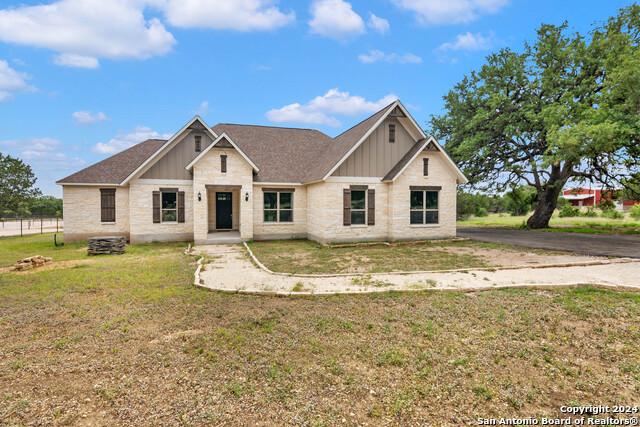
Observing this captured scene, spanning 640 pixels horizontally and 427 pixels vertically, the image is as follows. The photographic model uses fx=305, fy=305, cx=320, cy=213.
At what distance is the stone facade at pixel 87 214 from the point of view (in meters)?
16.6

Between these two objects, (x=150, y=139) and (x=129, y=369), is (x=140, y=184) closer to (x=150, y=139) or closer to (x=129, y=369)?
(x=150, y=139)

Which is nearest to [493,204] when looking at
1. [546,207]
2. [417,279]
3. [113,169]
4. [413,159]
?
[546,207]

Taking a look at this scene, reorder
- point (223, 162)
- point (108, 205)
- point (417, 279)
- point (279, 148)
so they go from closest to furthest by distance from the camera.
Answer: point (417, 279) → point (223, 162) → point (108, 205) → point (279, 148)

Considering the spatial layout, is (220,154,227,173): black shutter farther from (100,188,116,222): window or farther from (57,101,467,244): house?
(100,188,116,222): window

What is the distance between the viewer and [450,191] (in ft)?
57.3

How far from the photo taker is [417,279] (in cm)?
848

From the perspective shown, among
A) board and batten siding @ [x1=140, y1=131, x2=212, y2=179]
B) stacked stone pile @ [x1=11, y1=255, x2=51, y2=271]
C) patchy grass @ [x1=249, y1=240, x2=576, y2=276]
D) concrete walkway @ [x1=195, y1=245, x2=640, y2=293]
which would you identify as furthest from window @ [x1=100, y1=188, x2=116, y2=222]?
concrete walkway @ [x1=195, y1=245, x2=640, y2=293]

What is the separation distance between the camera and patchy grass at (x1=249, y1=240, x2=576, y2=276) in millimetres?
10164

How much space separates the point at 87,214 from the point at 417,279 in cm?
1779

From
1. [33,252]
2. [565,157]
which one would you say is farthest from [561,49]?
[33,252]

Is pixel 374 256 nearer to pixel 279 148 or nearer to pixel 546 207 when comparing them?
pixel 279 148

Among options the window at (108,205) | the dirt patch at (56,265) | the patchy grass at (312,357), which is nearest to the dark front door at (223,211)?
the window at (108,205)

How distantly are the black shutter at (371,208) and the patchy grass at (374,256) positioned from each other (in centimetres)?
151

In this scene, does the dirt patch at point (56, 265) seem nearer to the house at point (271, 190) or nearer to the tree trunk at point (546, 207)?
the house at point (271, 190)
